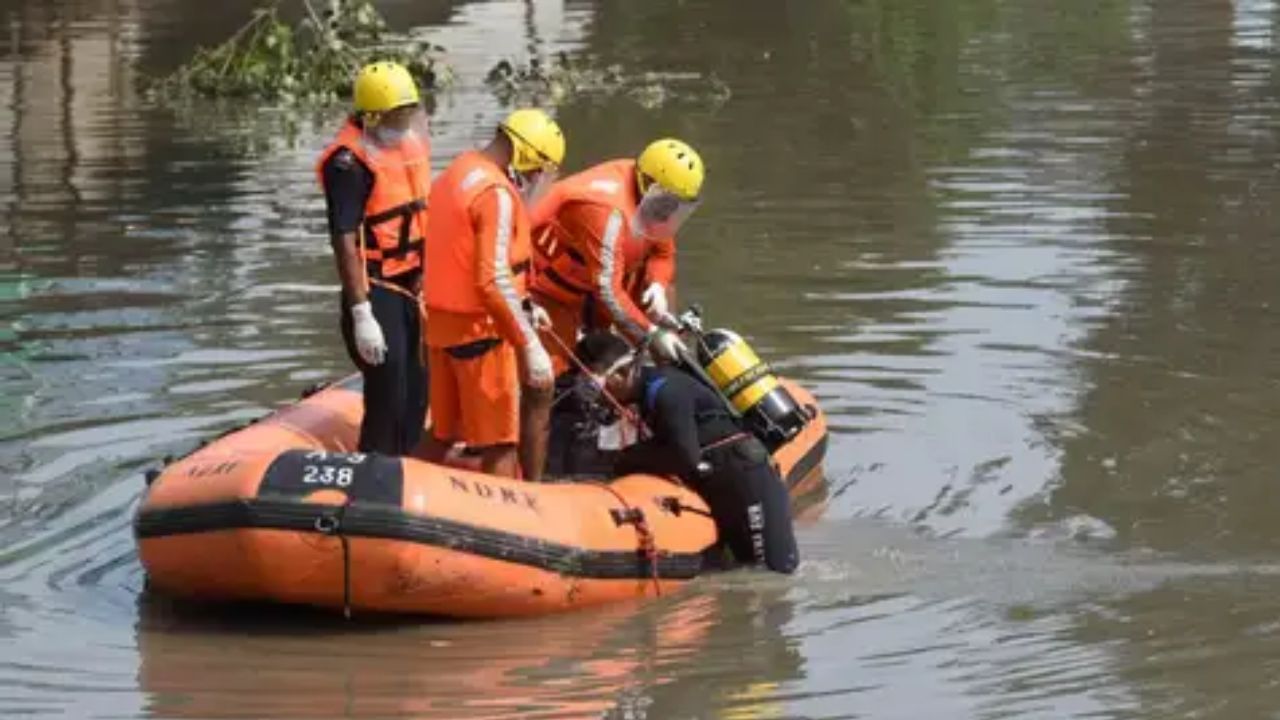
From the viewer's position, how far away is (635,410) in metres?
9.37

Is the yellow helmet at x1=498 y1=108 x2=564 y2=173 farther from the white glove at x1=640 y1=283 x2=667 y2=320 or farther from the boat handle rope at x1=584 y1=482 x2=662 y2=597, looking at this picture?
the boat handle rope at x1=584 y1=482 x2=662 y2=597

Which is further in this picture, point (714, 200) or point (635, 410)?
point (714, 200)

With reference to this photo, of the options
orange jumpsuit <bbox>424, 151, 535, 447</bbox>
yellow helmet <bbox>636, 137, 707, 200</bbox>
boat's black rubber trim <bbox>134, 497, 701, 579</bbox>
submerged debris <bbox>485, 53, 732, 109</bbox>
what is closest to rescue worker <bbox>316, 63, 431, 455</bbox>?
orange jumpsuit <bbox>424, 151, 535, 447</bbox>

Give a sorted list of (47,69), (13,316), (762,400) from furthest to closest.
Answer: (47,69), (13,316), (762,400)

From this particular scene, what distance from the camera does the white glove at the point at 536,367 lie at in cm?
854

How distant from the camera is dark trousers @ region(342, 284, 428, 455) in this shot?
29.3 ft

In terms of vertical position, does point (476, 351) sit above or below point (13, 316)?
above

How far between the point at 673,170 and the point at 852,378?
9.31ft

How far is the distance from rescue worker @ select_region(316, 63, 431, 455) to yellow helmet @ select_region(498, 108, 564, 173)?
0.41 m

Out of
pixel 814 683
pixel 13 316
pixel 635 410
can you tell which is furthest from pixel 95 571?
pixel 13 316

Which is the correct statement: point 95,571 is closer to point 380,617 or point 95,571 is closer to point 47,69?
point 380,617

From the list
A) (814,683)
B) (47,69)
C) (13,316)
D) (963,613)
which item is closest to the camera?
(814,683)

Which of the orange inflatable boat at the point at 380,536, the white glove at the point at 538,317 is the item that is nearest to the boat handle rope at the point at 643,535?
the orange inflatable boat at the point at 380,536

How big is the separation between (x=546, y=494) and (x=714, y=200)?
8.36m
